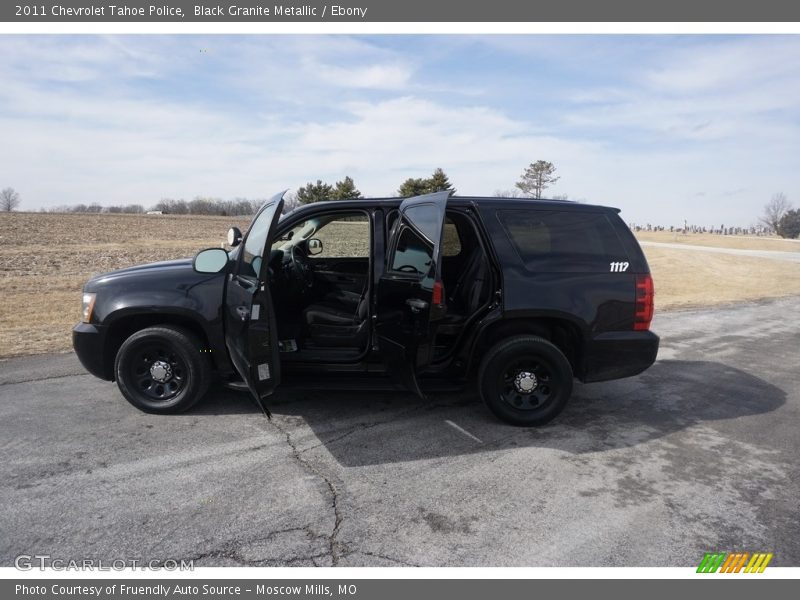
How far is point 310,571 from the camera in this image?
271 centimetres

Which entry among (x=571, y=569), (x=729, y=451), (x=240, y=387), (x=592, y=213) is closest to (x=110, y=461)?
(x=240, y=387)

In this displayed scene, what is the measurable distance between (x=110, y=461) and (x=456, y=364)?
9.06 ft

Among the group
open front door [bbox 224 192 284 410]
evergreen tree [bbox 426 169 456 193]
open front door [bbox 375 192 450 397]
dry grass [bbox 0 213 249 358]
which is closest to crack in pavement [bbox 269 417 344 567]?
open front door [bbox 224 192 284 410]

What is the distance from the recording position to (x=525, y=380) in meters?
4.57

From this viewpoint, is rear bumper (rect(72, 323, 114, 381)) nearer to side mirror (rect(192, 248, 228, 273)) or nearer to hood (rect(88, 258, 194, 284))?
hood (rect(88, 258, 194, 284))

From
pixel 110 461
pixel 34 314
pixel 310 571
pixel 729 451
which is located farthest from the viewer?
pixel 34 314

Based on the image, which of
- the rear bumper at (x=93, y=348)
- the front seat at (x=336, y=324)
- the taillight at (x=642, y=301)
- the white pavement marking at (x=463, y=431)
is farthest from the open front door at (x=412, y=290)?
the rear bumper at (x=93, y=348)

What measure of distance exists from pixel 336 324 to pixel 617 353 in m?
2.50

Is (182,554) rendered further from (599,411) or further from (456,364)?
(599,411)

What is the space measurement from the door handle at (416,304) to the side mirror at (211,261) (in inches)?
62.9

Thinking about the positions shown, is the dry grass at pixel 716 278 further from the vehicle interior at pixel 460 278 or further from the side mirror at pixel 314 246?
the side mirror at pixel 314 246

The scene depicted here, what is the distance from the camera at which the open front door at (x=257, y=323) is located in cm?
378

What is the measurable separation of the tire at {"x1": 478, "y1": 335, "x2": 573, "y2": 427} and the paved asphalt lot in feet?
0.59

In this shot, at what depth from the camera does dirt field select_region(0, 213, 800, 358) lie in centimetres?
809
